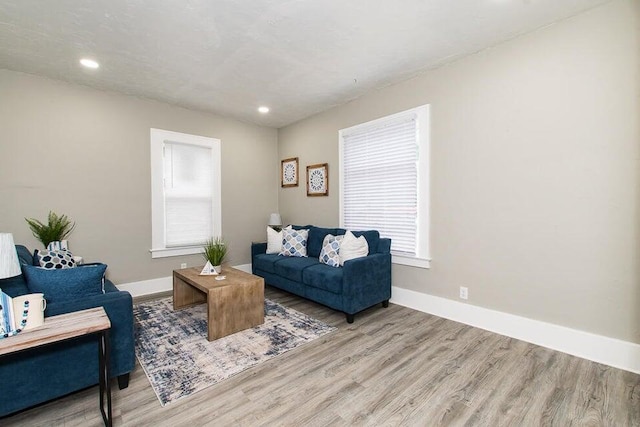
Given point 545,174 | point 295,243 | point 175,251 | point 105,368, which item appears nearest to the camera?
point 105,368

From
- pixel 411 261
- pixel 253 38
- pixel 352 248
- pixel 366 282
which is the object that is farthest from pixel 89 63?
pixel 411 261

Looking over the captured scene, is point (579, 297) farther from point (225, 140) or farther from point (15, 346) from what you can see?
point (225, 140)

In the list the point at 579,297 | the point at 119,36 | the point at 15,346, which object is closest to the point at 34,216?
the point at 119,36

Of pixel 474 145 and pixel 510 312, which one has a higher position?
pixel 474 145

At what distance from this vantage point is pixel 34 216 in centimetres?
326

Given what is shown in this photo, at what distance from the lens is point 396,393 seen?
6.17 ft

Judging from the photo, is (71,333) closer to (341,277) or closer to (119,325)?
(119,325)

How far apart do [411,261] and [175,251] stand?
342 cm

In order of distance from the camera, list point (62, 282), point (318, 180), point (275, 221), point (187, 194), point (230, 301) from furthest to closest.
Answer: point (275, 221)
point (318, 180)
point (187, 194)
point (230, 301)
point (62, 282)

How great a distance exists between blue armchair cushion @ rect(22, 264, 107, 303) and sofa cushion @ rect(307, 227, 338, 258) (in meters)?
2.62

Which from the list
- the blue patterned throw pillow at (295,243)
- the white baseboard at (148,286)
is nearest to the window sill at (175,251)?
the white baseboard at (148,286)

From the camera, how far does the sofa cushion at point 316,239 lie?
159 inches

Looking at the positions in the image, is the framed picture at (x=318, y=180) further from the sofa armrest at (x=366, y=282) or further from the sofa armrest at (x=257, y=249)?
the sofa armrest at (x=366, y=282)

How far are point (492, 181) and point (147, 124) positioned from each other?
4.45 meters
